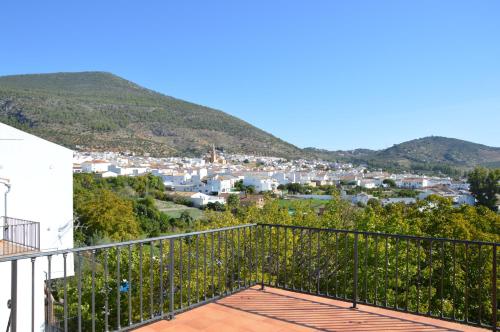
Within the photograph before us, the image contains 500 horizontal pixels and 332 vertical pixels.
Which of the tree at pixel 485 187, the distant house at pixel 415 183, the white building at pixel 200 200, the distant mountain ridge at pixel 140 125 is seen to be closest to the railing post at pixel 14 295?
the tree at pixel 485 187

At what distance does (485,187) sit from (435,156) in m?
91.0

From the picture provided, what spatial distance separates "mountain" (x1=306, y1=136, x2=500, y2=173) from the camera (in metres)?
106

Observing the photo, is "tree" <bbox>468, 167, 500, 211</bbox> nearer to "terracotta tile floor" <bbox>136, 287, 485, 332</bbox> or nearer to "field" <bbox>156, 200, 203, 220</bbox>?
"field" <bbox>156, 200, 203, 220</bbox>

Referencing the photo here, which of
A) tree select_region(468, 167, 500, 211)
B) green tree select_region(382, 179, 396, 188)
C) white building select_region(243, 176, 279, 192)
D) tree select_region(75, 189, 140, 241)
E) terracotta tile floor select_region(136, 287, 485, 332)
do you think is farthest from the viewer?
green tree select_region(382, 179, 396, 188)

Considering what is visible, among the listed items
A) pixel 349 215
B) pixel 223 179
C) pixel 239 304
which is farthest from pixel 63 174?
pixel 223 179

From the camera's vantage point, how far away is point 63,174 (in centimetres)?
1541

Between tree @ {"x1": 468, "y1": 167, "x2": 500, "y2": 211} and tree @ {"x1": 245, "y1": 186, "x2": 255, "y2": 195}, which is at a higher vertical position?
tree @ {"x1": 468, "y1": 167, "x2": 500, "y2": 211}

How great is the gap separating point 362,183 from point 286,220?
80.8 meters

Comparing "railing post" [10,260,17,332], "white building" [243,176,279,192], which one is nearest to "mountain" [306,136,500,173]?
"white building" [243,176,279,192]

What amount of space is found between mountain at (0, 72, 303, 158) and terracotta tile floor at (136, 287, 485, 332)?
69.3 meters

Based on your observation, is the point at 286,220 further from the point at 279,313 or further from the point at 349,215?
the point at 279,313

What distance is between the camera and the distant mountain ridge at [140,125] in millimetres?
77000

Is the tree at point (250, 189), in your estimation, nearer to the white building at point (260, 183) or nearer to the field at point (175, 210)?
the white building at point (260, 183)

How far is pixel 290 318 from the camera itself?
3980mm
